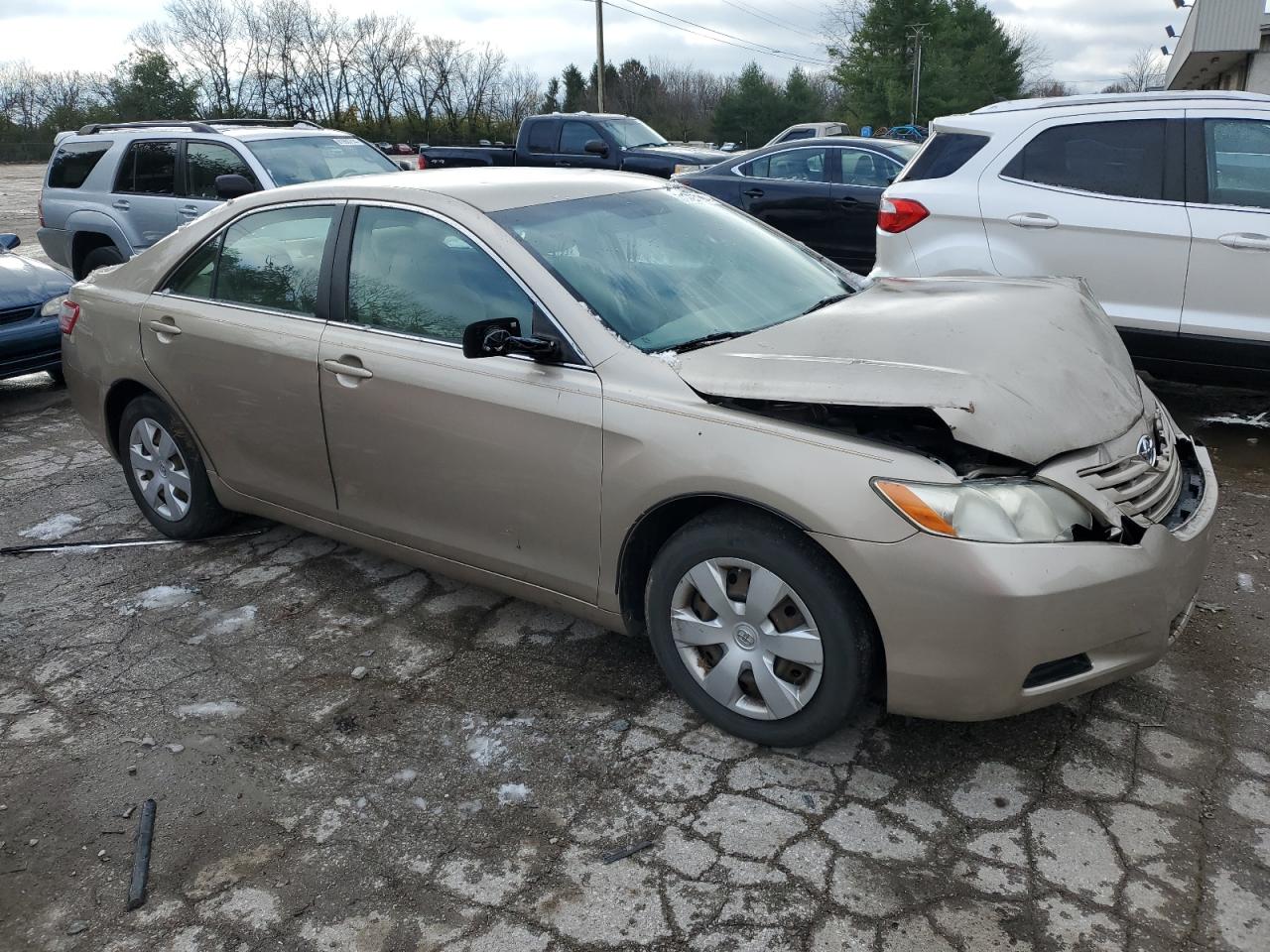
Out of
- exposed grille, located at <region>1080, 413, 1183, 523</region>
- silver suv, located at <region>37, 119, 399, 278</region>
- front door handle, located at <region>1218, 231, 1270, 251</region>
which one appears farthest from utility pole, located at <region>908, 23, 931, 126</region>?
exposed grille, located at <region>1080, 413, 1183, 523</region>

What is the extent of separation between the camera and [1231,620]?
375 cm

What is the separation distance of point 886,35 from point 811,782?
5707 cm

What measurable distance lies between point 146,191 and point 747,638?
825 centimetres

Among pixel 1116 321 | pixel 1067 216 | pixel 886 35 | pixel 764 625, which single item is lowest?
pixel 764 625

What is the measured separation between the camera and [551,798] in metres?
2.89

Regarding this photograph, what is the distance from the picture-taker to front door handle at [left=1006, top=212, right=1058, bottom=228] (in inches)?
219

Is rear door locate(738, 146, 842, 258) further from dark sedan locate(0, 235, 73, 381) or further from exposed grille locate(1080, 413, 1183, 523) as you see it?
exposed grille locate(1080, 413, 1183, 523)

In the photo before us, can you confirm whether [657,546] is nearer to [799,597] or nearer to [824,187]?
[799,597]

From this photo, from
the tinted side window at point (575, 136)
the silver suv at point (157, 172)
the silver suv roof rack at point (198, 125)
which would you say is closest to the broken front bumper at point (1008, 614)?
the silver suv at point (157, 172)

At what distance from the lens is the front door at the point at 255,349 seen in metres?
3.88

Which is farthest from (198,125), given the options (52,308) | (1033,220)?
(1033,220)

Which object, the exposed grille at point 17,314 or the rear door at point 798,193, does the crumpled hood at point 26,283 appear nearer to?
the exposed grille at point 17,314

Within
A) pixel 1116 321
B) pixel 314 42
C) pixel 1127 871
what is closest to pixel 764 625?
pixel 1127 871

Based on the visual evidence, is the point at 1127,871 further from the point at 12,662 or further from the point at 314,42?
the point at 314,42
